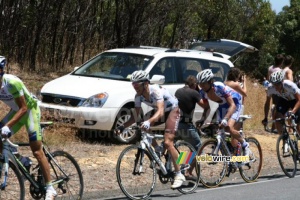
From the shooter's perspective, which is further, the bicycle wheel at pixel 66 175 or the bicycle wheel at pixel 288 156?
the bicycle wheel at pixel 288 156

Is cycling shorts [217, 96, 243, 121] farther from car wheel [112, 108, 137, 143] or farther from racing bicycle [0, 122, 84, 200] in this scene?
racing bicycle [0, 122, 84, 200]

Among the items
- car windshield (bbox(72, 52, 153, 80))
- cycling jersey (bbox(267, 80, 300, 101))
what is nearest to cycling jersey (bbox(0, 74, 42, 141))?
cycling jersey (bbox(267, 80, 300, 101))

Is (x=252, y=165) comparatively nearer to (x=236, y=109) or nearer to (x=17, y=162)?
(x=236, y=109)

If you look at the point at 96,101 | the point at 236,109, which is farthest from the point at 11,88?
the point at 96,101

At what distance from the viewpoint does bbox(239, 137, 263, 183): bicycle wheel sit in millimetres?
11466

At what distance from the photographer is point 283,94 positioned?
1212 centimetres

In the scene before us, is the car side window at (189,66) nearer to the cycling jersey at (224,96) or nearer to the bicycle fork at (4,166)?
the cycling jersey at (224,96)

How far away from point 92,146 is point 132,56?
98.8 inches

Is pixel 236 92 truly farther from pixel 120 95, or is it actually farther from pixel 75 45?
pixel 75 45

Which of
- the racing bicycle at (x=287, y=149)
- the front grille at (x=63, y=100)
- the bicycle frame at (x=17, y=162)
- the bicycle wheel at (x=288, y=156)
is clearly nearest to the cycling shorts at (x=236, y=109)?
the racing bicycle at (x=287, y=149)

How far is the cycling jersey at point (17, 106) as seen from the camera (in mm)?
7746

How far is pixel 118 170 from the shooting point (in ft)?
30.4

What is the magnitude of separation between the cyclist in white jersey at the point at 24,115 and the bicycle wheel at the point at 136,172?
4.88ft

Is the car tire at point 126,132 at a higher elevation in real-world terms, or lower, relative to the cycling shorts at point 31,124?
lower
